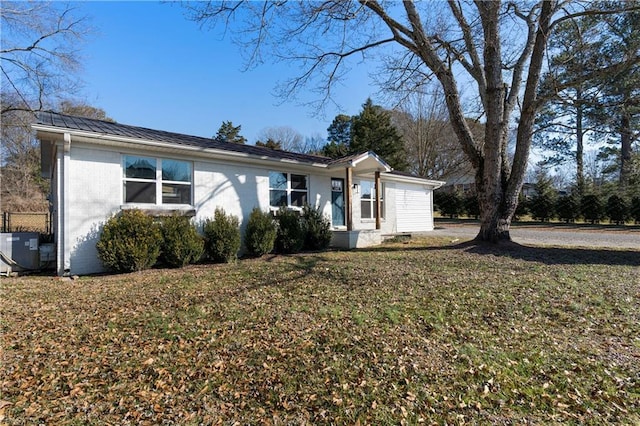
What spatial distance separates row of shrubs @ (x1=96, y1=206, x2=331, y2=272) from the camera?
6.86 meters

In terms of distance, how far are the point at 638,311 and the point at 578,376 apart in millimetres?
2609

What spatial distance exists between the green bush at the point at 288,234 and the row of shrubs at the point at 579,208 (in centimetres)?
2275

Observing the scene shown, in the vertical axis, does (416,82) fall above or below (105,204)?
above

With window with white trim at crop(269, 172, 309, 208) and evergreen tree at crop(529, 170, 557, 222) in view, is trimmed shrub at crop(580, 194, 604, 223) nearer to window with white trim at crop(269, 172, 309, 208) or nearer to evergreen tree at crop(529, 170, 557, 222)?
evergreen tree at crop(529, 170, 557, 222)

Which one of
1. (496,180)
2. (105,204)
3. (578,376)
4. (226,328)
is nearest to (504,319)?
(578,376)

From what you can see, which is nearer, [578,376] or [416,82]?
[578,376]

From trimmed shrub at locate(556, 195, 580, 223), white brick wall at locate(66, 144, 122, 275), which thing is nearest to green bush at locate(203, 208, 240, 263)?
white brick wall at locate(66, 144, 122, 275)

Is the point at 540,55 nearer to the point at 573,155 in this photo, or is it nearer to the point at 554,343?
the point at 554,343

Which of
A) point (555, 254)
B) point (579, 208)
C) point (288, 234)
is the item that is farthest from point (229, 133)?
point (555, 254)

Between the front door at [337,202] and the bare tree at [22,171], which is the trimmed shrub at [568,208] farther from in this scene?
the bare tree at [22,171]

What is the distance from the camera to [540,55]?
31.0 ft

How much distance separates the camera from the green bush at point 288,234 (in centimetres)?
971

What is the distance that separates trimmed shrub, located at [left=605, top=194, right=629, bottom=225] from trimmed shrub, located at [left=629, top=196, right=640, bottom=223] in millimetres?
237

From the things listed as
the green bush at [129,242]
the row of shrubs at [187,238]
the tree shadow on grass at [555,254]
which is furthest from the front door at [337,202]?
the green bush at [129,242]
